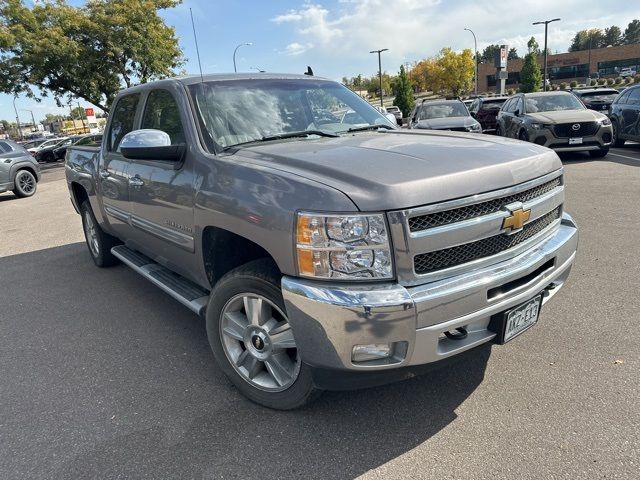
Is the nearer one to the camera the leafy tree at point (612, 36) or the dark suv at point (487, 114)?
the dark suv at point (487, 114)

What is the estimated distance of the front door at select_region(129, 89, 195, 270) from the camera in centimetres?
320

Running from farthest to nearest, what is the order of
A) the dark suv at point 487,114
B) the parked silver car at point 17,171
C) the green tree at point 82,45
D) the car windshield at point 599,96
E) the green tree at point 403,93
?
the green tree at point 403,93, the green tree at point 82,45, the dark suv at point 487,114, the car windshield at point 599,96, the parked silver car at point 17,171

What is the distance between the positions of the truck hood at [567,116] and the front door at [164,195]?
979 cm

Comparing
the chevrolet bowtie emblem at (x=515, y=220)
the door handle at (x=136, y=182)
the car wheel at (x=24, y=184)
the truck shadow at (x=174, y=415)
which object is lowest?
the truck shadow at (x=174, y=415)

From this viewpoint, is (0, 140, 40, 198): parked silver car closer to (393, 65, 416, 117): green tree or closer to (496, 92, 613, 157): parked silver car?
(496, 92, 613, 157): parked silver car

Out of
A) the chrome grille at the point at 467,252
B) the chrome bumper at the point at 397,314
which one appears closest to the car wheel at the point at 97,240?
the chrome bumper at the point at 397,314

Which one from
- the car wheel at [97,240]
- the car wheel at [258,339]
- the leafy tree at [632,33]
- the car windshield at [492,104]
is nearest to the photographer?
the car wheel at [258,339]

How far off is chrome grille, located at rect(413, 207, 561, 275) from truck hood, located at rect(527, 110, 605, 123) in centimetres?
955

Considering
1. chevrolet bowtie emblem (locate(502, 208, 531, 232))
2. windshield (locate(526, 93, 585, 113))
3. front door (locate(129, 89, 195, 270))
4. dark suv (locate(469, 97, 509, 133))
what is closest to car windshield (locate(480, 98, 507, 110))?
dark suv (locate(469, 97, 509, 133))

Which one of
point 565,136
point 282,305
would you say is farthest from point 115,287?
point 565,136

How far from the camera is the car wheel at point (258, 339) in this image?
2609 mm

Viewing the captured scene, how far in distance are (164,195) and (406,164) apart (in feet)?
5.90

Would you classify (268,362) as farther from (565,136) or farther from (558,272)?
(565,136)

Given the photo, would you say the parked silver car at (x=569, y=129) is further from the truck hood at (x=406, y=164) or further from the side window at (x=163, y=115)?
the side window at (x=163, y=115)
